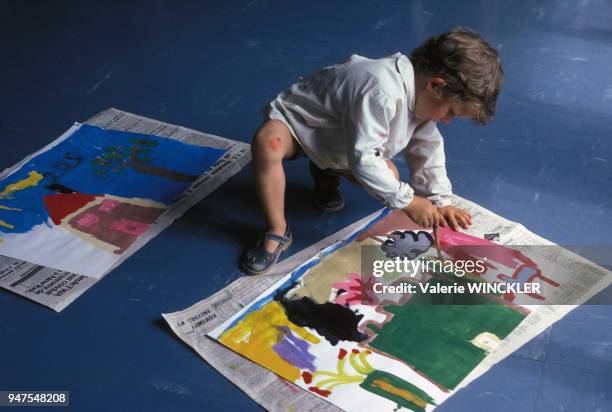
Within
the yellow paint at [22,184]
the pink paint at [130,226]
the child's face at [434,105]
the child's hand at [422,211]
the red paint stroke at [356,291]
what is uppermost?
the child's face at [434,105]

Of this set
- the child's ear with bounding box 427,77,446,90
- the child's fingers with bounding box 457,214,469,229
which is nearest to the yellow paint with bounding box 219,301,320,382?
the child's fingers with bounding box 457,214,469,229

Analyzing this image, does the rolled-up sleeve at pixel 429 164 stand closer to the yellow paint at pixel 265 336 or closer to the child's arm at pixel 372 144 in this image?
the child's arm at pixel 372 144

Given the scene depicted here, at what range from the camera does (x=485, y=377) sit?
118 cm

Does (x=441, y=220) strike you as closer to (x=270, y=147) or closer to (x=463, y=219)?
(x=463, y=219)

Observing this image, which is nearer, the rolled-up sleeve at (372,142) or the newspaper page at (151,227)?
the rolled-up sleeve at (372,142)

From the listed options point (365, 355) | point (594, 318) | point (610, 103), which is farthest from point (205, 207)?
point (610, 103)

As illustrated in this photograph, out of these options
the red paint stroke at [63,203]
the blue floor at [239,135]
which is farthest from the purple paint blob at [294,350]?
the red paint stroke at [63,203]

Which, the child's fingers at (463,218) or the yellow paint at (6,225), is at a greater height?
the child's fingers at (463,218)

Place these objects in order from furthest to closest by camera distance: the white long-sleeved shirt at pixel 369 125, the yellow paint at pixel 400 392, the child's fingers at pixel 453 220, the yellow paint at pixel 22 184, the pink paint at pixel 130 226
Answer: the yellow paint at pixel 22 184, the pink paint at pixel 130 226, the child's fingers at pixel 453 220, the white long-sleeved shirt at pixel 369 125, the yellow paint at pixel 400 392

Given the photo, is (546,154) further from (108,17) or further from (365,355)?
(108,17)

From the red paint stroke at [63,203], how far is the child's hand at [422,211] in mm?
694

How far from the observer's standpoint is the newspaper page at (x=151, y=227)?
1379 mm

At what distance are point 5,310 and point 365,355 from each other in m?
0.67

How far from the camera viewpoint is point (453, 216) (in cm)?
138
